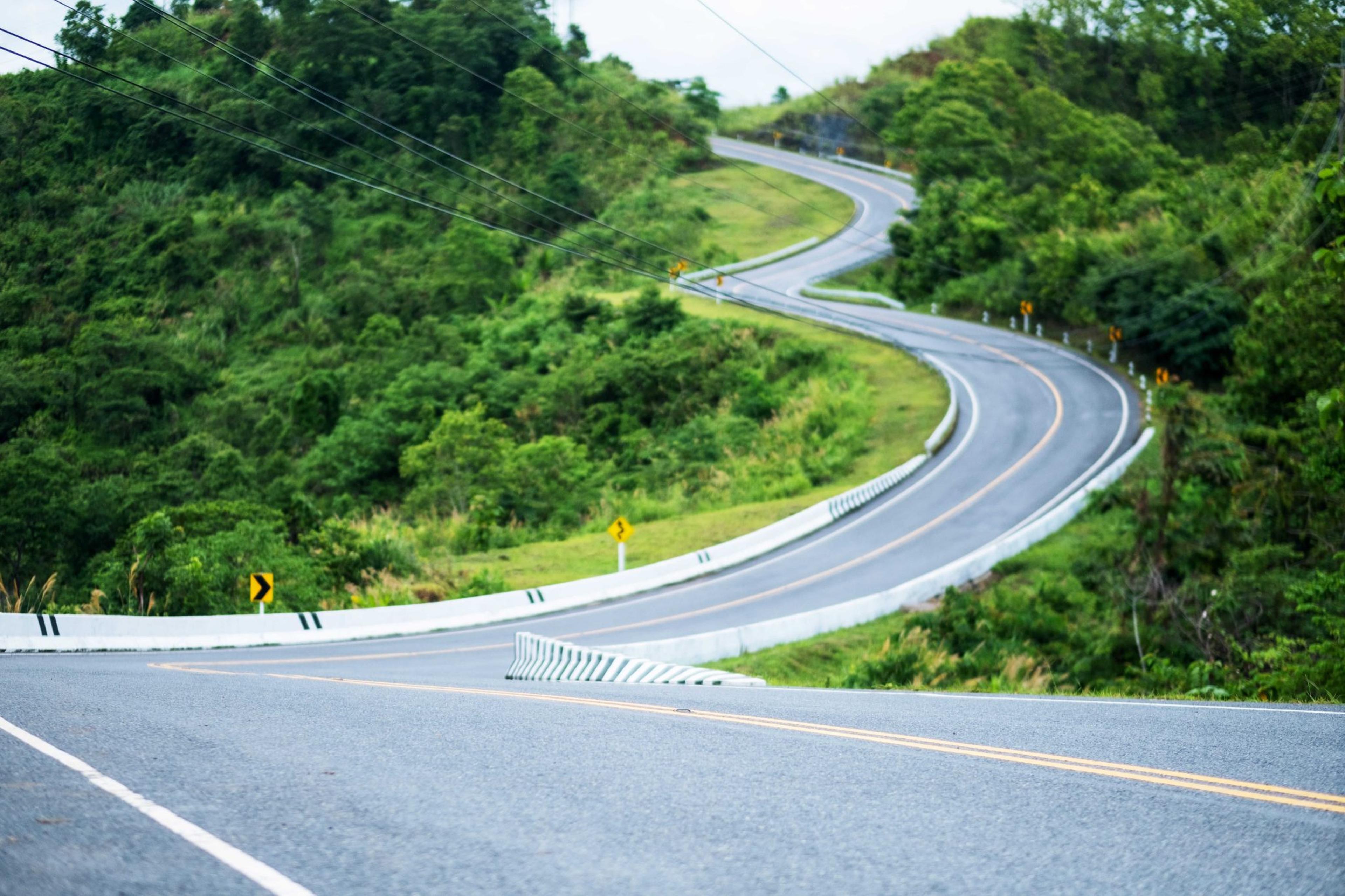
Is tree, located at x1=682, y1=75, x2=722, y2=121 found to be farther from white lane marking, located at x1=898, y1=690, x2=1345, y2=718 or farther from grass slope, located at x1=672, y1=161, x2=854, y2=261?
white lane marking, located at x1=898, y1=690, x2=1345, y2=718

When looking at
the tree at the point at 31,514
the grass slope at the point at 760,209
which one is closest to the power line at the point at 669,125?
the grass slope at the point at 760,209

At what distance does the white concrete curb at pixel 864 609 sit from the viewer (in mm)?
22703

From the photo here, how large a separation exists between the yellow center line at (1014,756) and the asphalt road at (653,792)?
0.03 metres

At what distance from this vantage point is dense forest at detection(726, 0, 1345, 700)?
2456 cm

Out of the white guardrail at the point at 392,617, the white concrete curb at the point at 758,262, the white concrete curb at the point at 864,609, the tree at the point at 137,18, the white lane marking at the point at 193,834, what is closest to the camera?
the white lane marking at the point at 193,834

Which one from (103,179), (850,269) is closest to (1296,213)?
(850,269)

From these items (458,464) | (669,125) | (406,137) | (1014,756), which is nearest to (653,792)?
(1014,756)

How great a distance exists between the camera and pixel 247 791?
5641mm

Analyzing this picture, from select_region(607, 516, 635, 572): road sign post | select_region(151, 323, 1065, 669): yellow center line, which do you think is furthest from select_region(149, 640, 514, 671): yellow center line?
select_region(607, 516, 635, 572): road sign post

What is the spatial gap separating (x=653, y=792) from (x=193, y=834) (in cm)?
209

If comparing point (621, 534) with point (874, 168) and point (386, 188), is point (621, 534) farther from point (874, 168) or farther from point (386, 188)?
point (874, 168)

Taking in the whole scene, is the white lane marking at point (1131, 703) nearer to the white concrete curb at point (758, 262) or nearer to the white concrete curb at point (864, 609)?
the white concrete curb at point (864, 609)

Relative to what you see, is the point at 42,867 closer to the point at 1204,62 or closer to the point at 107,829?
the point at 107,829

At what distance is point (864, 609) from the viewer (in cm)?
2702
